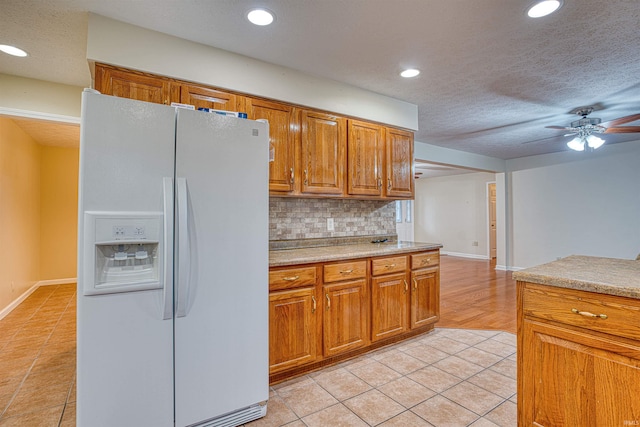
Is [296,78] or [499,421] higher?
[296,78]

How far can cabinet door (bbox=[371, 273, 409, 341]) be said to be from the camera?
266 centimetres

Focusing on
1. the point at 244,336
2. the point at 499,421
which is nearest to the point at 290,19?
the point at 244,336

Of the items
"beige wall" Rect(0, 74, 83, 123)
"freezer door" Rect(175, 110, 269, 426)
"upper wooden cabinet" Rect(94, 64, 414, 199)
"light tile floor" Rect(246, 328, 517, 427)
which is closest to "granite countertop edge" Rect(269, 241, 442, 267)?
"freezer door" Rect(175, 110, 269, 426)

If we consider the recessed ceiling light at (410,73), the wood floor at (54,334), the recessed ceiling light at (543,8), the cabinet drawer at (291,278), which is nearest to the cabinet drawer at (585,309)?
the cabinet drawer at (291,278)

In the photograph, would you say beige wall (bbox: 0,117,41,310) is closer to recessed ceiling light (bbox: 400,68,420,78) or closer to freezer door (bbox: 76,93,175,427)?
freezer door (bbox: 76,93,175,427)

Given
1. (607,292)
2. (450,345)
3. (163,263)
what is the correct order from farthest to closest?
(450,345) → (163,263) → (607,292)

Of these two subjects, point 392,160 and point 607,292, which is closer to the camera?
point 607,292

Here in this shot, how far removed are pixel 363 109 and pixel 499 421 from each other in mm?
2642

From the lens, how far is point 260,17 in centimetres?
191

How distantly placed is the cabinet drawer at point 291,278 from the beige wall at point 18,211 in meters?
3.72

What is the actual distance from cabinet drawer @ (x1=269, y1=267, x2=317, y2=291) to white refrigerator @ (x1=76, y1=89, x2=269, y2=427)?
27 centimetres

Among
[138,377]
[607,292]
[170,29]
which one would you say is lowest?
[138,377]

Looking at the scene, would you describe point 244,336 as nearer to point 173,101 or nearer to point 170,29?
point 173,101

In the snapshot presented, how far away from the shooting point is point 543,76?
273 centimetres
